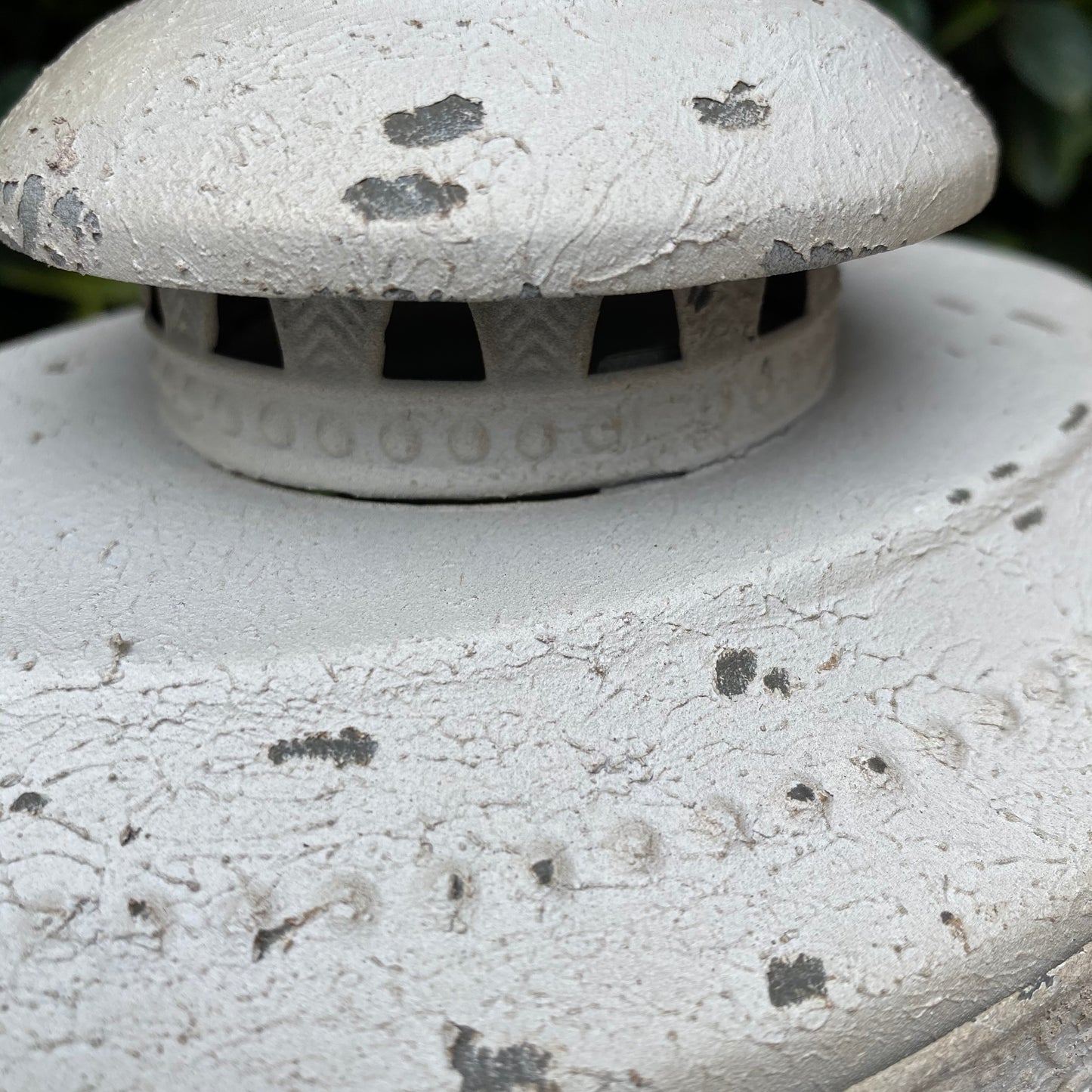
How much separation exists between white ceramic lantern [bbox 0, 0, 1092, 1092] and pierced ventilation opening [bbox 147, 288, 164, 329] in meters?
0.08

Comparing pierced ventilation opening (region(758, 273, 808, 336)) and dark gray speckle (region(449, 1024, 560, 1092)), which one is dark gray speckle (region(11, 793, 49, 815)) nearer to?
dark gray speckle (region(449, 1024, 560, 1092))

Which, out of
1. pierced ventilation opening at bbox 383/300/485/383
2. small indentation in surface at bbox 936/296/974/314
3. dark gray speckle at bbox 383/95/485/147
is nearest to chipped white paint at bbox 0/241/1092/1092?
pierced ventilation opening at bbox 383/300/485/383

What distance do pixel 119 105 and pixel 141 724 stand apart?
0.50m

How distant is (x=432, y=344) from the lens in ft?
4.29

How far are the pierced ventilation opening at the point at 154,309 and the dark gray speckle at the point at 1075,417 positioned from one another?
3.05 ft

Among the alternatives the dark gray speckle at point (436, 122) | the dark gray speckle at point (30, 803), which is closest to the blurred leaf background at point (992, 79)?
the dark gray speckle at point (436, 122)

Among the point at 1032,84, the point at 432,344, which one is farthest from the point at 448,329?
the point at 1032,84

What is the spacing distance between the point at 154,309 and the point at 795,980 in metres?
0.90

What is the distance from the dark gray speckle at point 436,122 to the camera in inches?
34.5

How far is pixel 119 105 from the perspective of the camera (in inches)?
38.0

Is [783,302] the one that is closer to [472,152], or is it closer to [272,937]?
[472,152]

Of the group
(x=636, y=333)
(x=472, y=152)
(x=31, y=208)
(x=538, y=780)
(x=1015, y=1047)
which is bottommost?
(x=1015, y=1047)

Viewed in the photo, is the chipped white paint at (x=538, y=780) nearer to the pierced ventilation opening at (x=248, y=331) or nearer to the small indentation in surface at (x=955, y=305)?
the pierced ventilation opening at (x=248, y=331)

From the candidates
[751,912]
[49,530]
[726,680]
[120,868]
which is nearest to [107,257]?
[49,530]
